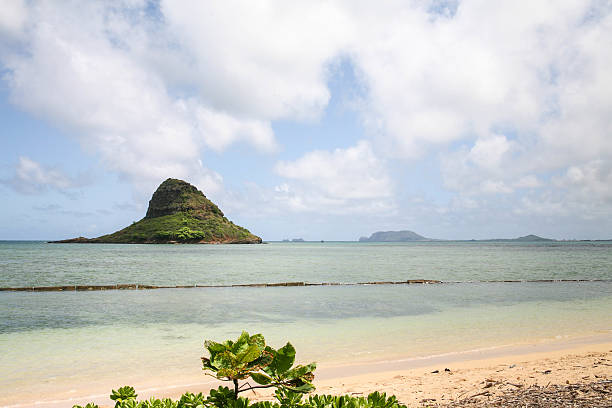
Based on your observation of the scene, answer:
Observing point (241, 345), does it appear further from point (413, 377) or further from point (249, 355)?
point (413, 377)

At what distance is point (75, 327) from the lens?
51.0 feet

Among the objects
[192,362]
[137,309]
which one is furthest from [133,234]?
[192,362]

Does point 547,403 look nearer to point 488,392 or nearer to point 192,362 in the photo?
point 488,392

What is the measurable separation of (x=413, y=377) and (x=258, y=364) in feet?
24.1

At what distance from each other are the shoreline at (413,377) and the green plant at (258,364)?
507cm

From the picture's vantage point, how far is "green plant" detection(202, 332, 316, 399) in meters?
3.05

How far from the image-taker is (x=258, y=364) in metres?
3.17

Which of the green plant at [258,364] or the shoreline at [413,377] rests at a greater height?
the green plant at [258,364]

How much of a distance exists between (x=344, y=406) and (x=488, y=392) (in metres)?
5.71

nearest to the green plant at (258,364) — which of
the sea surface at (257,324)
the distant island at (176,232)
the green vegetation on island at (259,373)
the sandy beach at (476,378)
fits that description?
the green vegetation on island at (259,373)

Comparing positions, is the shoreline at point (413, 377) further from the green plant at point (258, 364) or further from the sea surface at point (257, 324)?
the green plant at point (258, 364)

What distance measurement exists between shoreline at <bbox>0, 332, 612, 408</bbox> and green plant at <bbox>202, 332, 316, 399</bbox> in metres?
5.07

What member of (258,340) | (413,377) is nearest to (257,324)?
(413,377)

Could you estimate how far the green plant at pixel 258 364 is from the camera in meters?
3.05
